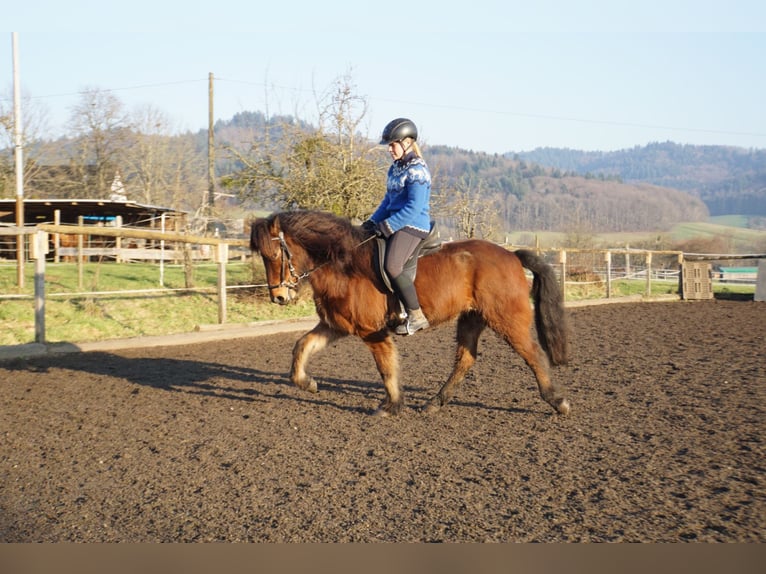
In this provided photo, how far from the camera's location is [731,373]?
8.06 meters

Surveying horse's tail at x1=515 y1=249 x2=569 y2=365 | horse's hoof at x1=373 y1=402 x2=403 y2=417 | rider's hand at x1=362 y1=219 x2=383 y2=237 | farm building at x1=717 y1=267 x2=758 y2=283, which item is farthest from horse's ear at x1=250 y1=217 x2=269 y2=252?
farm building at x1=717 y1=267 x2=758 y2=283

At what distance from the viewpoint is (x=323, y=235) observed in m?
6.45

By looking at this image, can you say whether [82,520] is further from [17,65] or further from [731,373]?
[17,65]

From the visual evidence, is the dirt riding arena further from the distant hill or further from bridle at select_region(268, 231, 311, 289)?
the distant hill

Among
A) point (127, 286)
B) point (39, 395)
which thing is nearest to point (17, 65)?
point (127, 286)

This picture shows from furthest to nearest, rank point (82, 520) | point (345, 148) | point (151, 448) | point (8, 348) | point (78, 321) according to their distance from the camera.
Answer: point (345, 148)
point (78, 321)
point (8, 348)
point (151, 448)
point (82, 520)

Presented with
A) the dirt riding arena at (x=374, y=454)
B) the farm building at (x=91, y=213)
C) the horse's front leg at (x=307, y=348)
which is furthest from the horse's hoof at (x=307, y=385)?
the farm building at (x=91, y=213)

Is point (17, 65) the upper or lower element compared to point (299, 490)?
upper

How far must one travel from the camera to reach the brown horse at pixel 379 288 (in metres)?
6.25

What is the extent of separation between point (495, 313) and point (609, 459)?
1942mm

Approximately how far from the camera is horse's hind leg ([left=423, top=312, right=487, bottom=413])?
659cm

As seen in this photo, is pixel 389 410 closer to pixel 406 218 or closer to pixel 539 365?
pixel 539 365

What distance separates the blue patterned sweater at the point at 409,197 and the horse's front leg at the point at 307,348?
1.17m

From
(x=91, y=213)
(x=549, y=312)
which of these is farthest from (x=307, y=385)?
(x=91, y=213)
